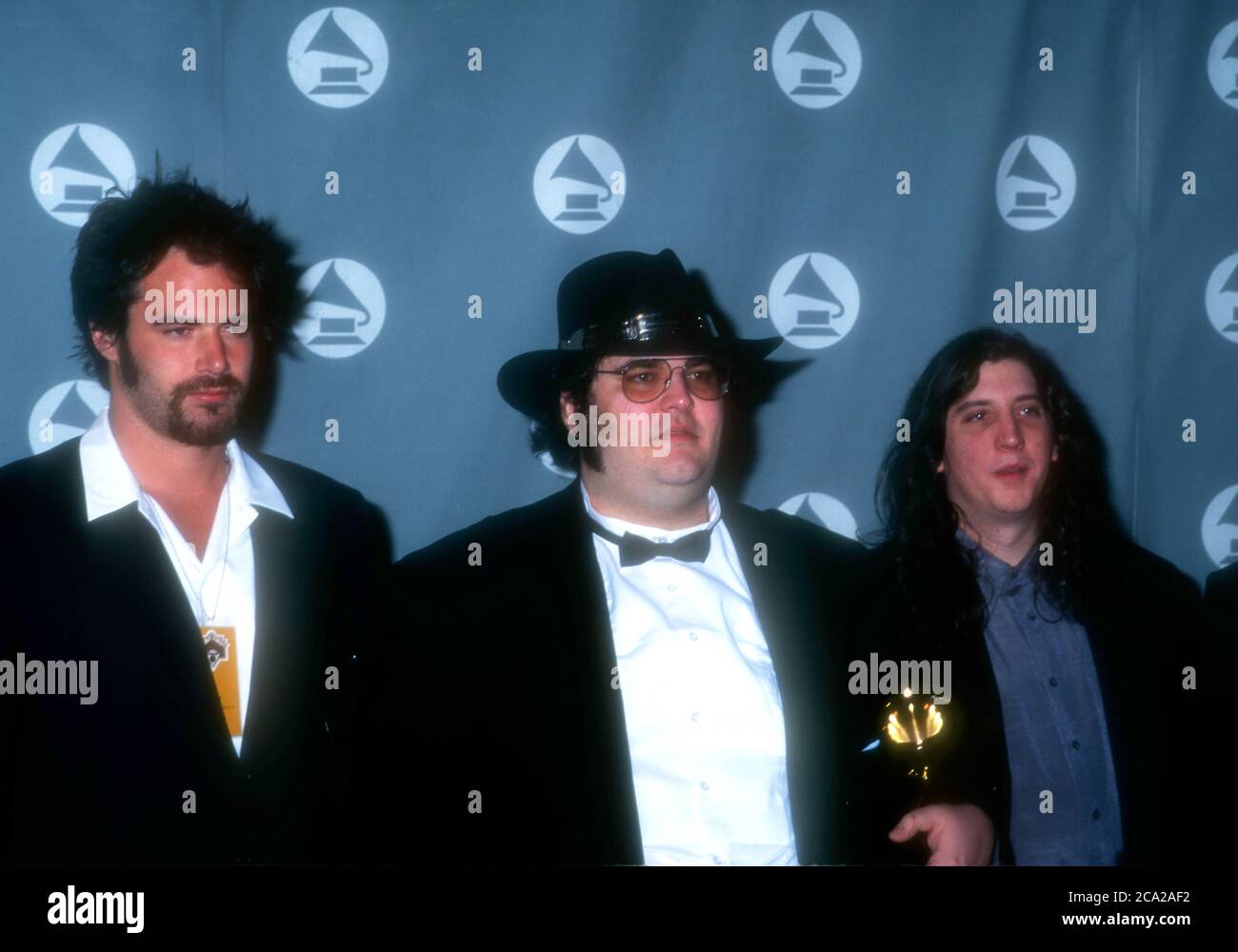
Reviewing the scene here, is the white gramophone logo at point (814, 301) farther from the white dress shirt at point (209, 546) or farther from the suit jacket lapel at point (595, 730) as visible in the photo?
the white dress shirt at point (209, 546)

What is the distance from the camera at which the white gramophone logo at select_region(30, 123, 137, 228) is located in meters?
1.76

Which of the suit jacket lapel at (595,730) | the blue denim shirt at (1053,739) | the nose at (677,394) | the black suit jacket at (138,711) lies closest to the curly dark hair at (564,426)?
the nose at (677,394)

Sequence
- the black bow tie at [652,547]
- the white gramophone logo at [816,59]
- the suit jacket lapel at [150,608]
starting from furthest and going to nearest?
the white gramophone logo at [816,59], the black bow tie at [652,547], the suit jacket lapel at [150,608]

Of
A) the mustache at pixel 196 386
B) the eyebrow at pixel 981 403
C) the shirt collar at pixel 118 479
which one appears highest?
the mustache at pixel 196 386

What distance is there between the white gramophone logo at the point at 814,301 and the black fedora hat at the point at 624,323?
2.5 inches

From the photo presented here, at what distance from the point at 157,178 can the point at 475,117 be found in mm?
557

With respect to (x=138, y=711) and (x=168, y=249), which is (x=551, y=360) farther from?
(x=138, y=711)

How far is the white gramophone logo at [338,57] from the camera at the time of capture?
179 centimetres

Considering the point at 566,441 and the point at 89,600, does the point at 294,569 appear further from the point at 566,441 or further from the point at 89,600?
the point at 566,441

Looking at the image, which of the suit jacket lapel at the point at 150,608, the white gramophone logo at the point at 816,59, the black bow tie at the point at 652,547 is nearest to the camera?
the suit jacket lapel at the point at 150,608

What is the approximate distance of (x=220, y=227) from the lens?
171 cm

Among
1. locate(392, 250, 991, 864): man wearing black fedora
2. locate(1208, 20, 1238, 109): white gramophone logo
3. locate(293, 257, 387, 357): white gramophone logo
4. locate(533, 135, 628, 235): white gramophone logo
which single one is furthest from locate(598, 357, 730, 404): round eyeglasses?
locate(1208, 20, 1238, 109): white gramophone logo

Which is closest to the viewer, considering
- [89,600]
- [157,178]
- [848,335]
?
[89,600]
